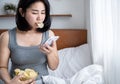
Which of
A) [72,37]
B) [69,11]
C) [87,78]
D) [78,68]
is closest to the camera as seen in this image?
[87,78]

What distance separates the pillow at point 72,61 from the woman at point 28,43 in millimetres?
740

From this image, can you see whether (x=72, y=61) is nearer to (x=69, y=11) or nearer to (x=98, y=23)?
(x=98, y=23)

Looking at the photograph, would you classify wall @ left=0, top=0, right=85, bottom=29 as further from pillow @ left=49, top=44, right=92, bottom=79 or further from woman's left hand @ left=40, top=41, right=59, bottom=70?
woman's left hand @ left=40, top=41, right=59, bottom=70

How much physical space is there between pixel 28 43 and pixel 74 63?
0.90 metres

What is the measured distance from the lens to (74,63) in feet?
6.81

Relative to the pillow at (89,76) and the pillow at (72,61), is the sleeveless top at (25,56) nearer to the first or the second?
the pillow at (89,76)

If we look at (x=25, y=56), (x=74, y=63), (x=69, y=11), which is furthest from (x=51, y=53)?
(x=69, y=11)

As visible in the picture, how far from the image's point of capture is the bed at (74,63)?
1.51 metres

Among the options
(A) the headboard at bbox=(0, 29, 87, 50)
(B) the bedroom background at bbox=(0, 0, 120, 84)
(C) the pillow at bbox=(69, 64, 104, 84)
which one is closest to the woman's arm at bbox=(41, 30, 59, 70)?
(C) the pillow at bbox=(69, 64, 104, 84)

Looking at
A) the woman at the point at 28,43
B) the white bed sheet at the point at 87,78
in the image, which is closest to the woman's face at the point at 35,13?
the woman at the point at 28,43

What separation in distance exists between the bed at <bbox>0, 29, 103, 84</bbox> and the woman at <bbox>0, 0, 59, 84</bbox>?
10 cm

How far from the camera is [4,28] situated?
2590 millimetres

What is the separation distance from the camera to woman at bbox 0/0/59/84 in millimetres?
1190

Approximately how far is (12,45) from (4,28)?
143 centimetres
